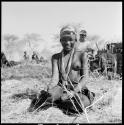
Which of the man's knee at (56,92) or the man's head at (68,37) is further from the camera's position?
the man's head at (68,37)

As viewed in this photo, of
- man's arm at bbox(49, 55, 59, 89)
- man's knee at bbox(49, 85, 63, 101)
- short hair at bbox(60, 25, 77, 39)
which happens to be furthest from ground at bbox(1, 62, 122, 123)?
short hair at bbox(60, 25, 77, 39)

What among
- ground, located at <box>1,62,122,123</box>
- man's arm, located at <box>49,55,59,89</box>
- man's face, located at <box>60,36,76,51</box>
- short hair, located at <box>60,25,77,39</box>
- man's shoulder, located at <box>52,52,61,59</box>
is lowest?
ground, located at <box>1,62,122,123</box>

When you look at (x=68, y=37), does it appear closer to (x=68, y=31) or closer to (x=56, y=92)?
(x=68, y=31)

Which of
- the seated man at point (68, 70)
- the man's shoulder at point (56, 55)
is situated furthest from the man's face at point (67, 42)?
the man's shoulder at point (56, 55)

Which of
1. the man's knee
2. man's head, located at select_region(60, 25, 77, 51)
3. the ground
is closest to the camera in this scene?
the ground

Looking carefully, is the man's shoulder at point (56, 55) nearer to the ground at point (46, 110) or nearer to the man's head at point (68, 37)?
the man's head at point (68, 37)

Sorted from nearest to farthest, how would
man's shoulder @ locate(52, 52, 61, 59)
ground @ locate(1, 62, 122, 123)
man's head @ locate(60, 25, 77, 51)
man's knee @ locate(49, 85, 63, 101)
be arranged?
1. ground @ locate(1, 62, 122, 123)
2. man's knee @ locate(49, 85, 63, 101)
3. man's head @ locate(60, 25, 77, 51)
4. man's shoulder @ locate(52, 52, 61, 59)

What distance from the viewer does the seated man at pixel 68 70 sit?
360 centimetres

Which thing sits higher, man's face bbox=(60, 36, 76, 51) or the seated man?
man's face bbox=(60, 36, 76, 51)

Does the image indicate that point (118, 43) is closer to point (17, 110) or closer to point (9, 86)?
point (9, 86)

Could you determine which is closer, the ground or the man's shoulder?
the ground

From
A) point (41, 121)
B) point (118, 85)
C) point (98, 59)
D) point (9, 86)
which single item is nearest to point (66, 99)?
point (41, 121)

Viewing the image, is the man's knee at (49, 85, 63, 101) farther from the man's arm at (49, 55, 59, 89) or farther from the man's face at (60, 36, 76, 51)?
the man's face at (60, 36, 76, 51)

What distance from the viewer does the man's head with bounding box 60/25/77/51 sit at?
3.69 m
